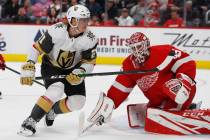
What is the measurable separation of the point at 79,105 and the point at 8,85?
2794mm

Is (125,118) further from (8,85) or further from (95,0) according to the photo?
(95,0)

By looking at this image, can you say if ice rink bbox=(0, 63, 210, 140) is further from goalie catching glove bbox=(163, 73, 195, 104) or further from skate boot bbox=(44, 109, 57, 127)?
goalie catching glove bbox=(163, 73, 195, 104)

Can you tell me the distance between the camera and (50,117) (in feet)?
14.5

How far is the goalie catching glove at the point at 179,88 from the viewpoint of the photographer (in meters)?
4.04

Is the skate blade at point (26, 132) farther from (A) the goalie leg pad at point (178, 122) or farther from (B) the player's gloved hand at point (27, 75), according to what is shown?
(A) the goalie leg pad at point (178, 122)

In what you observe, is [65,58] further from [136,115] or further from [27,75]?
[136,115]

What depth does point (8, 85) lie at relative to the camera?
6.90 m

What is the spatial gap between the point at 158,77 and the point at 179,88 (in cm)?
29

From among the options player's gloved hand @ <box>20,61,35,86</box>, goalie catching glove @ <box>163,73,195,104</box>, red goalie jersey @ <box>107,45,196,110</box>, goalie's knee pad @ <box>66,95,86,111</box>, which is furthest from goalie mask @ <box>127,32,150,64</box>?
player's gloved hand @ <box>20,61,35,86</box>

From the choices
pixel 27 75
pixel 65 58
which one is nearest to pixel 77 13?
pixel 65 58

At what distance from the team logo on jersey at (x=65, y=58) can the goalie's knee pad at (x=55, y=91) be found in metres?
0.22

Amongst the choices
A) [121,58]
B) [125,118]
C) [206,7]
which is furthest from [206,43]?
[125,118]

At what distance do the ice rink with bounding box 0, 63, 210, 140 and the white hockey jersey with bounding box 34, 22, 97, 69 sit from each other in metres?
0.56

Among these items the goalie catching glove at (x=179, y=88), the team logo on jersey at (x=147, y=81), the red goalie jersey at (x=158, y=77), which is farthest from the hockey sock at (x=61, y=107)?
the goalie catching glove at (x=179, y=88)
